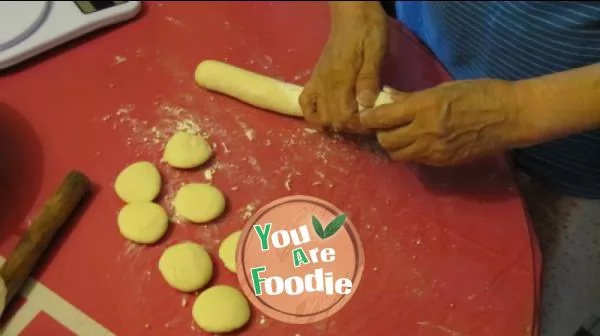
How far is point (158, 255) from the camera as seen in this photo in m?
0.93

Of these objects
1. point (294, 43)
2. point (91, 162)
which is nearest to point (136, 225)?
point (91, 162)

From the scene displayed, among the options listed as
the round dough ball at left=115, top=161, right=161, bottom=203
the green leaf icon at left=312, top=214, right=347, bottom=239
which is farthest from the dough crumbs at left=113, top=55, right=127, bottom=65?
the green leaf icon at left=312, top=214, right=347, bottom=239

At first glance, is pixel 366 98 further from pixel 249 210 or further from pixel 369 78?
pixel 249 210

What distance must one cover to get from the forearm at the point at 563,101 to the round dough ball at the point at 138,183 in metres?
0.56

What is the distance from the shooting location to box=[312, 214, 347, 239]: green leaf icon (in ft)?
3.21

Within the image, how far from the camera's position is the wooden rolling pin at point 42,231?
33.9 inches

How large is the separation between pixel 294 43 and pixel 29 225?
0.57 m

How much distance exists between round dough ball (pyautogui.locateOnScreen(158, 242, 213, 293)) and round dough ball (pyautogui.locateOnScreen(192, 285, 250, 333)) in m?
0.02

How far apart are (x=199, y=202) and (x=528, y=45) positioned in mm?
610

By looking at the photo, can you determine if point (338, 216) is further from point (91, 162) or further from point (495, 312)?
point (91, 162)

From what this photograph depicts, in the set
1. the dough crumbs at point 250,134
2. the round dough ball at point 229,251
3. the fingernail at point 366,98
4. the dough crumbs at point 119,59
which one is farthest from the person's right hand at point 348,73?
the dough crumbs at point 119,59

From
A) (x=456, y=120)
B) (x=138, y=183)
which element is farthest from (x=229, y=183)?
(x=456, y=120)

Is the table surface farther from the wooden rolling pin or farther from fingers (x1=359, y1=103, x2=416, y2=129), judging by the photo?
fingers (x1=359, y1=103, x2=416, y2=129)

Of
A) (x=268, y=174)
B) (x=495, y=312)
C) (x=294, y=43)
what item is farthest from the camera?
(x=294, y=43)
